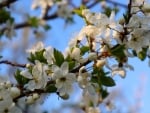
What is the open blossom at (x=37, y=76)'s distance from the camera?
5.31 feet

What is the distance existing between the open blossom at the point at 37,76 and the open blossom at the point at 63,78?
1.5 inches

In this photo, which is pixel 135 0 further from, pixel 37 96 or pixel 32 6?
pixel 32 6

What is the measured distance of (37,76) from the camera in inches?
64.7

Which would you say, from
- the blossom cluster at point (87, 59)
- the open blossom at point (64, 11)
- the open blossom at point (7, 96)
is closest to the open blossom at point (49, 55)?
the blossom cluster at point (87, 59)

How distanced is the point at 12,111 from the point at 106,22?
1.66ft

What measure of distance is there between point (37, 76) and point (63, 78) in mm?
97

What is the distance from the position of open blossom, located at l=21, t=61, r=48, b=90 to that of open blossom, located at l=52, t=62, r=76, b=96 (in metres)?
0.04

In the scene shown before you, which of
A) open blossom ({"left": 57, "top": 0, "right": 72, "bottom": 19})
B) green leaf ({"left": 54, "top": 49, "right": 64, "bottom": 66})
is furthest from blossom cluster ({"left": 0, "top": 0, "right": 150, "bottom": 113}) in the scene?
open blossom ({"left": 57, "top": 0, "right": 72, "bottom": 19})

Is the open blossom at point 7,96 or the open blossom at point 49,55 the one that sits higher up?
the open blossom at point 49,55

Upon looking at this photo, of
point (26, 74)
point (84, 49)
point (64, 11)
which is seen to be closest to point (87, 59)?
point (84, 49)

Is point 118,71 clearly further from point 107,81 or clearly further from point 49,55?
point 49,55

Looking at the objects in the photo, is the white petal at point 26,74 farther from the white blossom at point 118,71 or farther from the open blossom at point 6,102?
the white blossom at point 118,71

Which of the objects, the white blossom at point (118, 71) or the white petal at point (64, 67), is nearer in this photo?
the white petal at point (64, 67)

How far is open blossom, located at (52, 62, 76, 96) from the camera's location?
5.26 feet
